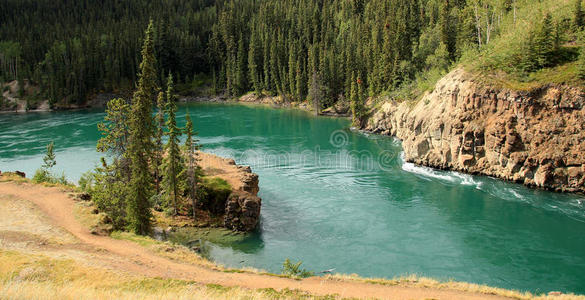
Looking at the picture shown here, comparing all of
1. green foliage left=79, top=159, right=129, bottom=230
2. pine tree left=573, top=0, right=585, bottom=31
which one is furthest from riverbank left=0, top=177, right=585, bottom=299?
pine tree left=573, top=0, right=585, bottom=31

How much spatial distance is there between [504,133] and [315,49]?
91605mm

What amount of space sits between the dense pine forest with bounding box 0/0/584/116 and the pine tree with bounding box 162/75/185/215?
1783 inches

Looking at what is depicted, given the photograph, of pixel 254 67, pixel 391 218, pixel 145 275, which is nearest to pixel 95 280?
pixel 145 275

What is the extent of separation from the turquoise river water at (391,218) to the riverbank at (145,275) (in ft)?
24.0

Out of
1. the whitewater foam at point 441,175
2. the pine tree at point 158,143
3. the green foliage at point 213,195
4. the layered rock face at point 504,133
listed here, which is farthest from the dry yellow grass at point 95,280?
the layered rock face at point 504,133

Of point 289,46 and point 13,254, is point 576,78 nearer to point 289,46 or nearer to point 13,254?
point 13,254

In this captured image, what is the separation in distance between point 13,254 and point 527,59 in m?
62.7

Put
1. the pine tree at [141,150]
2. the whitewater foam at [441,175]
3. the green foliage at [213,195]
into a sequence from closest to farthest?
the pine tree at [141,150] < the green foliage at [213,195] < the whitewater foam at [441,175]

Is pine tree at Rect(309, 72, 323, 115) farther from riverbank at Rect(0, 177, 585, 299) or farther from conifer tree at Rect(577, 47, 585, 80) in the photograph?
riverbank at Rect(0, 177, 585, 299)

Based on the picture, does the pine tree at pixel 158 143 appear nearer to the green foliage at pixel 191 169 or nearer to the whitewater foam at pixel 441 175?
the green foliage at pixel 191 169

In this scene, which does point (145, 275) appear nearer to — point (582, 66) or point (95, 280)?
point (95, 280)

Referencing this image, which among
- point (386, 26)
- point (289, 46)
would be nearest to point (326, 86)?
point (386, 26)

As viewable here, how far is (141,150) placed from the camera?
39.6 m

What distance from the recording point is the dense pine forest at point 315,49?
62.9 meters
